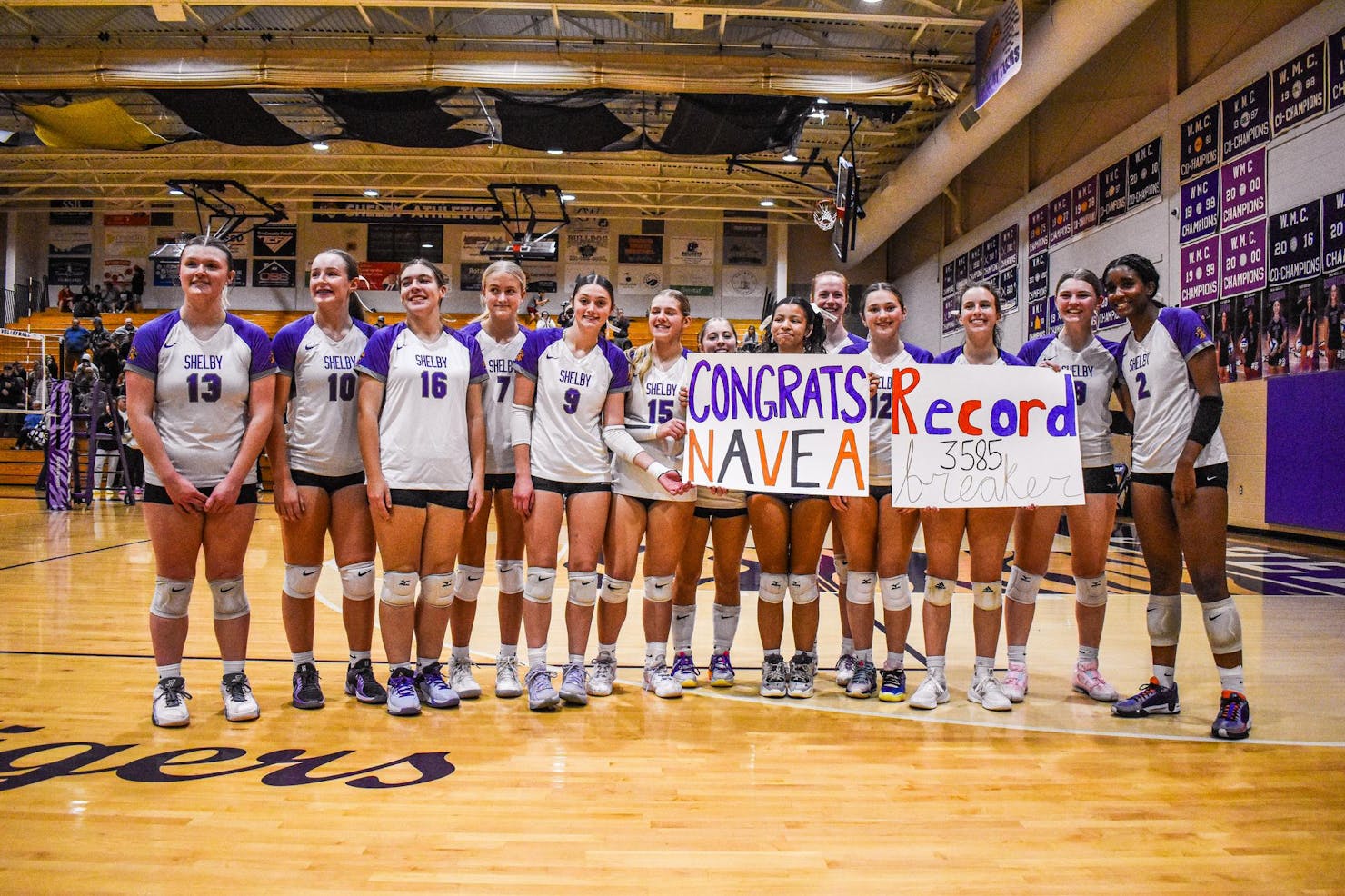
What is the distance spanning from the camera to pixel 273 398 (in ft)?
10.4

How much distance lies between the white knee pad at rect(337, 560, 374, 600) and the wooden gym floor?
0.47 meters

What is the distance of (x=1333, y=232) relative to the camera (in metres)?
8.24

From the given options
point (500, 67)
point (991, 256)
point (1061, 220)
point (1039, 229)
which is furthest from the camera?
point (991, 256)

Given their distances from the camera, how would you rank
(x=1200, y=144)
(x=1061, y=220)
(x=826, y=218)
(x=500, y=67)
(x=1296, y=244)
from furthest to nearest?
(x=826, y=218) → (x=1061, y=220) → (x=500, y=67) → (x=1200, y=144) → (x=1296, y=244)

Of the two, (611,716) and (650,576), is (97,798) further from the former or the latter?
(650,576)

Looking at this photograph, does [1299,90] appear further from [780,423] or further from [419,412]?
[419,412]

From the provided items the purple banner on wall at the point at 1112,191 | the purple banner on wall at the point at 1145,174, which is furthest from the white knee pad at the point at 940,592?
the purple banner on wall at the point at 1112,191

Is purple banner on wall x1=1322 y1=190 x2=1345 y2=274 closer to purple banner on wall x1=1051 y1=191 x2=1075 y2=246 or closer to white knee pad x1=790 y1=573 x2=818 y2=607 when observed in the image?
purple banner on wall x1=1051 y1=191 x2=1075 y2=246

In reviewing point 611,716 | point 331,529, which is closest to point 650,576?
point 611,716

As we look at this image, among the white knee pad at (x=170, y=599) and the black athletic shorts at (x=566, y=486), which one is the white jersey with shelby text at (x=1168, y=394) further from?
the white knee pad at (x=170, y=599)

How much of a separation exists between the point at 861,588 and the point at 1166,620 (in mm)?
1251

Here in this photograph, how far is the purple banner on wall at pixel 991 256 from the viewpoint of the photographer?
16172 mm

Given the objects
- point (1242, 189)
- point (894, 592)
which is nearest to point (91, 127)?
point (894, 592)

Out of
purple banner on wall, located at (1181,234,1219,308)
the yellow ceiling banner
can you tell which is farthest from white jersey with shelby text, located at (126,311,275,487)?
the yellow ceiling banner
